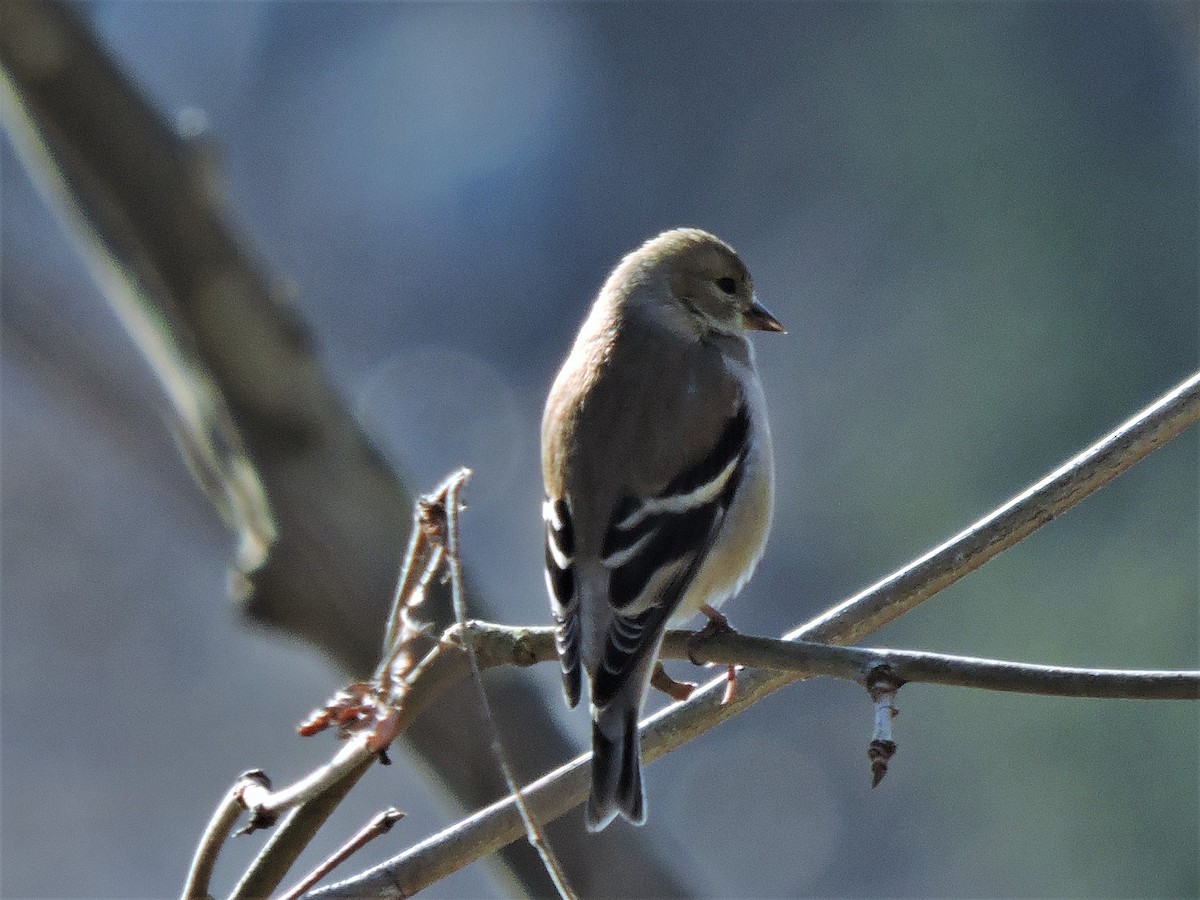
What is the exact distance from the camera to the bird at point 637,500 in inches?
93.4

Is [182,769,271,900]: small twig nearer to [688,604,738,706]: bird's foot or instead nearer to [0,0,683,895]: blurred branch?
[688,604,738,706]: bird's foot

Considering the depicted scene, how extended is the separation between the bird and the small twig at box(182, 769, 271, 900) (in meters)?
0.84

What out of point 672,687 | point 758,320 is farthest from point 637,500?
point 758,320

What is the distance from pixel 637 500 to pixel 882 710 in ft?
4.39

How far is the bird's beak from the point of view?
3623mm

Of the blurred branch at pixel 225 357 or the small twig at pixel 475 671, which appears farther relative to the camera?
the blurred branch at pixel 225 357

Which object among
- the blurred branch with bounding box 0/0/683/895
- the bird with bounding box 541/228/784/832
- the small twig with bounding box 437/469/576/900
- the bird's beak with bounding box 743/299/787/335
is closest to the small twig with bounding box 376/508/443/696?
the small twig with bounding box 437/469/576/900

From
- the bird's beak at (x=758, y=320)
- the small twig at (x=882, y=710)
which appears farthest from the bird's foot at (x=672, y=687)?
the bird's beak at (x=758, y=320)

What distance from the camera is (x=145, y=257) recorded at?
3.31 meters

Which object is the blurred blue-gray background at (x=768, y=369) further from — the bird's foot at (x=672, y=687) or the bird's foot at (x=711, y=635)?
the bird's foot at (x=672, y=687)

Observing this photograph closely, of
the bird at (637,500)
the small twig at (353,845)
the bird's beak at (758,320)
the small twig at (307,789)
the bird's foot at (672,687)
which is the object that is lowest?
the small twig at (353,845)

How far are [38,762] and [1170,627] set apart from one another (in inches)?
192

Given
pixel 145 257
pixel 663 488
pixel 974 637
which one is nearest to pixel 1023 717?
pixel 974 637

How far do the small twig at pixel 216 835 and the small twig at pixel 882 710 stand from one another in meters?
0.60
